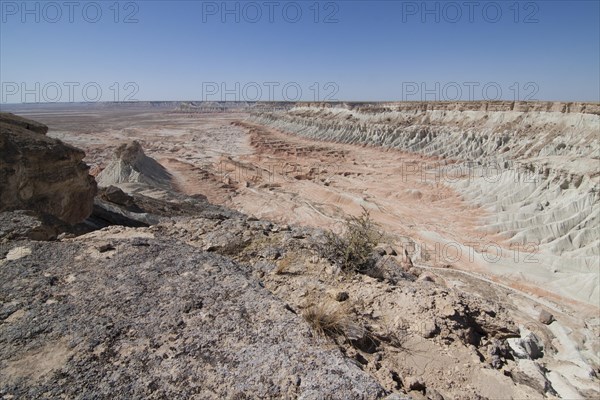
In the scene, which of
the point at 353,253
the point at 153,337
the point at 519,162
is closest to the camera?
the point at 153,337

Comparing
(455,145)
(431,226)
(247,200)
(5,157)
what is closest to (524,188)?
(431,226)

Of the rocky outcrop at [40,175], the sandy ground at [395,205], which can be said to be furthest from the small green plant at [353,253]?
the rocky outcrop at [40,175]

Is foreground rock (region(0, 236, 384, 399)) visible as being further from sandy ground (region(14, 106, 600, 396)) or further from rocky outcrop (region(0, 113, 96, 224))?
sandy ground (region(14, 106, 600, 396))

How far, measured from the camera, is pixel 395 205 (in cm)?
2547

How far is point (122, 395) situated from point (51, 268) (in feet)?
8.61

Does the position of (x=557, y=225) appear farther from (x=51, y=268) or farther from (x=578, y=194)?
(x=51, y=268)

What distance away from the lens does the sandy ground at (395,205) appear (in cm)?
1348

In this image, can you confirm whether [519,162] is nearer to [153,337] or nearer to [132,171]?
[153,337]

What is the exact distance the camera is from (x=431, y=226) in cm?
2127

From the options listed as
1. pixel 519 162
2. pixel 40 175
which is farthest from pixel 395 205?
pixel 40 175

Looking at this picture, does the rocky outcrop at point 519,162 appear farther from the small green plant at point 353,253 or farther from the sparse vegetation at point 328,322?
the sparse vegetation at point 328,322

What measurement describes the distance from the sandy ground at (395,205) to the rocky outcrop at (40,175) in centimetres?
1241

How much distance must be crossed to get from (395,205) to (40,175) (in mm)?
21343

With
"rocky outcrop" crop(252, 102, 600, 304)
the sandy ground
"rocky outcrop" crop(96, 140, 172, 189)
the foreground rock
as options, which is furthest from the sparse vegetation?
"rocky outcrop" crop(96, 140, 172, 189)
